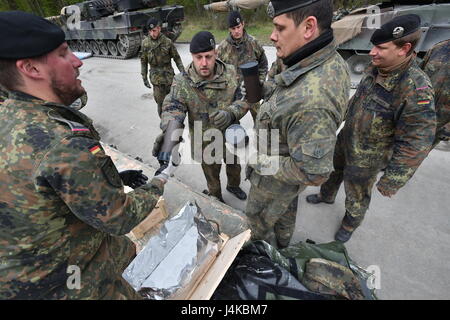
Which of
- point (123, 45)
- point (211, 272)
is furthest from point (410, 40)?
point (123, 45)

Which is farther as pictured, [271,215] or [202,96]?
[202,96]

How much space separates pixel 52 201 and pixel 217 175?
78.0 inches

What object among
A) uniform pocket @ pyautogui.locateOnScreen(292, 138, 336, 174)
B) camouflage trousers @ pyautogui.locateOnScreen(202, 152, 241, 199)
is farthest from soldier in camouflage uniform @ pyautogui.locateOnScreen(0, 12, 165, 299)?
camouflage trousers @ pyautogui.locateOnScreen(202, 152, 241, 199)

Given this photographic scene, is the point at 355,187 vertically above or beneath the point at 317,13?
beneath

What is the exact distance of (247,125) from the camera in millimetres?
4809

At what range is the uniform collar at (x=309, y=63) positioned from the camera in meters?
1.37

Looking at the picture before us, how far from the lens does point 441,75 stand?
7.52 ft

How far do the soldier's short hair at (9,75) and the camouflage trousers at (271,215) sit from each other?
1632 millimetres

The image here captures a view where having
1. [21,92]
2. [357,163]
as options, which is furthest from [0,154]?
[357,163]

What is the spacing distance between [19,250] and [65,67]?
876 millimetres

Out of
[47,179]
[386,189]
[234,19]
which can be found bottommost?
[386,189]

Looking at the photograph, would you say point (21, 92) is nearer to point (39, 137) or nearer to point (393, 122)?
point (39, 137)

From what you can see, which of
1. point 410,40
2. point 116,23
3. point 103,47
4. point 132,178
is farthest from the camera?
point 103,47

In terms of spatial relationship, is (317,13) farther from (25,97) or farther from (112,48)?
(112,48)
